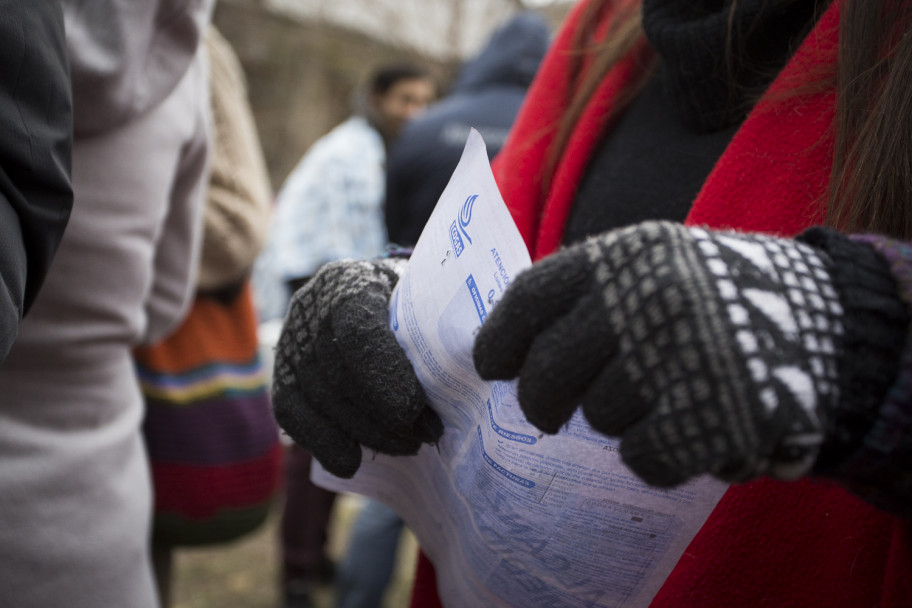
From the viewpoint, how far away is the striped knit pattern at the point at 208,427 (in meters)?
1.57

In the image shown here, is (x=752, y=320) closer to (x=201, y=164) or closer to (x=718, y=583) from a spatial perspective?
(x=718, y=583)

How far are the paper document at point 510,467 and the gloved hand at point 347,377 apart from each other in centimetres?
3

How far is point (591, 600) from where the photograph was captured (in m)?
0.70

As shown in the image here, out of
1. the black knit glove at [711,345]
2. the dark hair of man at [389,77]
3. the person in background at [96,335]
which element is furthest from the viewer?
the dark hair of man at [389,77]

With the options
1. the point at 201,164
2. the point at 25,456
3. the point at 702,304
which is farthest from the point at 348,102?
the point at 702,304

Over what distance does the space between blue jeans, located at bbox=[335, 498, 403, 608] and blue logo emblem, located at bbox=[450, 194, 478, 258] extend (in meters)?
1.86

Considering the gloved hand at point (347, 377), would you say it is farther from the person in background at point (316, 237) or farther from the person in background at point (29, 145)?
the person in background at point (316, 237)

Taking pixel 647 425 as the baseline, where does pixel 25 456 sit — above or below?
below

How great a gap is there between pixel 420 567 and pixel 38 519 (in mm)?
530

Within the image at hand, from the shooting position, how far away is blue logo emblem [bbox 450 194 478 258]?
2.06 feet

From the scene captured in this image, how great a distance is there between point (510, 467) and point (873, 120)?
47 centimetres

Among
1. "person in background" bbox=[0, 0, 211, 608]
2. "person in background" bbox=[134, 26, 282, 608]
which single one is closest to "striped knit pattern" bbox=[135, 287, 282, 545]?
"person in background" bbox=[134, 26, 282, 608]

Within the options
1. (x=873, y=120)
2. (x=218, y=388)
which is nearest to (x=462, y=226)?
(x=873, y=120)

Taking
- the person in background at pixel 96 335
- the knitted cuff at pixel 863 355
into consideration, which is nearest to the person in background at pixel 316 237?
the person in background at pixel 96 335
